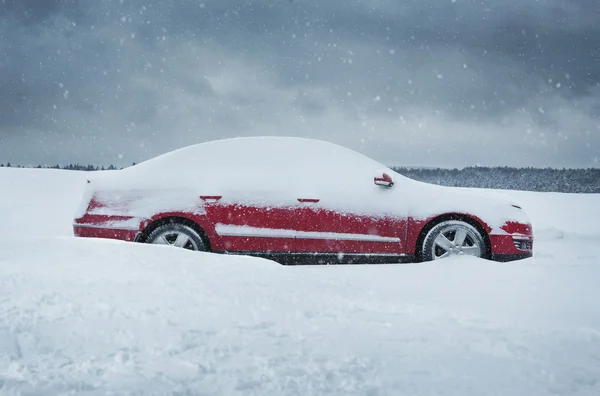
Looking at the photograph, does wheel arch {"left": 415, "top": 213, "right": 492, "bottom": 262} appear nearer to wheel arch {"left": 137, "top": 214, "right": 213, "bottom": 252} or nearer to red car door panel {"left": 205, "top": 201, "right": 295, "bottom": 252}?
red car door panel {"left": 205, "top": 201, "right": 295, "bottom": 252}

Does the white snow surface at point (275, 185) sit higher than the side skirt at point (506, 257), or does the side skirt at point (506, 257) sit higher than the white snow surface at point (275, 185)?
the white snow surface at point (275, 185)

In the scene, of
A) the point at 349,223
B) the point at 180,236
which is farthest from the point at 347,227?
the point at 180,236

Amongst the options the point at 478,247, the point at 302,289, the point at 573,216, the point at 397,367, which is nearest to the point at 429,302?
the point at 302,289

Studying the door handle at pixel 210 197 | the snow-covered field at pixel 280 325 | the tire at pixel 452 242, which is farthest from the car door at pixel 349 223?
the door handle at pixel 210 197

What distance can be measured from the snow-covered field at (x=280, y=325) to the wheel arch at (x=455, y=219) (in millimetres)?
462

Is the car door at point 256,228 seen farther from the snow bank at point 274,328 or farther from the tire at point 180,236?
the snow bank at point 274,328

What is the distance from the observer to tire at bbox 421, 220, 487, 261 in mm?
5574

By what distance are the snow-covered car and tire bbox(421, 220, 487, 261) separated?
1 cm

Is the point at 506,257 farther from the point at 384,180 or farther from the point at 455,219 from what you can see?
the point at 384,180

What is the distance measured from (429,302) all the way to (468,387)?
147 cm

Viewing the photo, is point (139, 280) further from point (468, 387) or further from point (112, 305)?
point (468, 387)

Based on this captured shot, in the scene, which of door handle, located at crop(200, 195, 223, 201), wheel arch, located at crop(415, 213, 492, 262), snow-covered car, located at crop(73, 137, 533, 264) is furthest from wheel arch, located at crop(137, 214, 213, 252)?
wheel arch, located at crop(415, 213, 492, 262)

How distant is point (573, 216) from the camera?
13.9 metres

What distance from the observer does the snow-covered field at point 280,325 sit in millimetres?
2342
